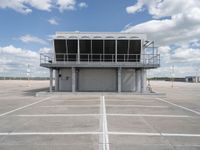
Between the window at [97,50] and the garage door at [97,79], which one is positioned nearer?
the window at [97,50]

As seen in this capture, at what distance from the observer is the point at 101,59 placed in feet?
85.7

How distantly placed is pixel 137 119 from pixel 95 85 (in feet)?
56.0

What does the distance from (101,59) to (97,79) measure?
248cm

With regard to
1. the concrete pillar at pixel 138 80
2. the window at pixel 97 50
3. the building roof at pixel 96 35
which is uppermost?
the building roof at pixel 96 35

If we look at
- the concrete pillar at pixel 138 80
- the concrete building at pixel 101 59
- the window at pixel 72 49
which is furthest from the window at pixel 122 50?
the window at pixel 72 49

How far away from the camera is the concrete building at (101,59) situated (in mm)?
24344

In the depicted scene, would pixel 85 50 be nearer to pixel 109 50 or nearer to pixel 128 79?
pixel 109 50

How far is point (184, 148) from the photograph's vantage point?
20.0 ft

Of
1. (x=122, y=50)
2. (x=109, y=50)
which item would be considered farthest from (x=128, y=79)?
(x=109, y=50)

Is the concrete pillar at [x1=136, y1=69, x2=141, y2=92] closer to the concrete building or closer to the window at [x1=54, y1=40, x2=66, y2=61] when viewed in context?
the concrete building

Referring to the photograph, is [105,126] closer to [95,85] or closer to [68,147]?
[68,147]

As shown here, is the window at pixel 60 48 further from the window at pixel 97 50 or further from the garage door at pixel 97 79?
the window at pixel 97 50

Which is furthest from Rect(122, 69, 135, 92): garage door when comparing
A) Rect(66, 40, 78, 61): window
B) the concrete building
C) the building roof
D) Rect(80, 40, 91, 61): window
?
Rect(66, 40, 78, 61): window

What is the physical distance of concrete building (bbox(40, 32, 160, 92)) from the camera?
2434cm
